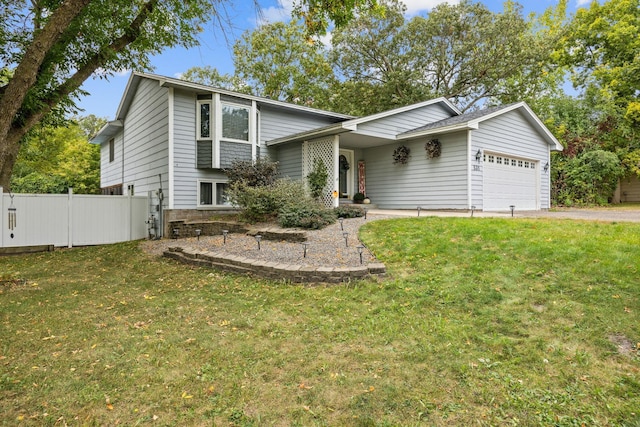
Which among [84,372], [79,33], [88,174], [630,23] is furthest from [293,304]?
[630,23]

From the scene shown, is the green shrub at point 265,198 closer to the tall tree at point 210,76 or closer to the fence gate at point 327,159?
the fence gate at point 327,159

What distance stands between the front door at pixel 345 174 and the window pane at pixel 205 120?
528cm

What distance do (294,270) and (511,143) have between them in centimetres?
1113

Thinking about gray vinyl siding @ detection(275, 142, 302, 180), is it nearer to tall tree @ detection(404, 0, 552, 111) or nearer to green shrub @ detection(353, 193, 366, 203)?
green shrub @ detection(353, 193, 366, 203)

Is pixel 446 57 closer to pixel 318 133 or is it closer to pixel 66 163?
pixel 318 133

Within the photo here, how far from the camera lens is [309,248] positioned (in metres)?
6.50

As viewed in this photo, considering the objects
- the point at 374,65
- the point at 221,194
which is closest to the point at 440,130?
the point at 221,194

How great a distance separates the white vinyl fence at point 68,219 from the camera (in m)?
8.81

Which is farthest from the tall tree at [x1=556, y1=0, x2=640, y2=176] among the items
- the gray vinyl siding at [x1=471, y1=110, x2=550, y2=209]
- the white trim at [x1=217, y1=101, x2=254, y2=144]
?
the white trim at [x1=217, y1=101, x2=254, y2=144]

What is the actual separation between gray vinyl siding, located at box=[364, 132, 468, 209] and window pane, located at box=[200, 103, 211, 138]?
21.4 ft

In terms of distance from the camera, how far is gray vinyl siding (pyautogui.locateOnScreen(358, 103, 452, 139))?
1151cm

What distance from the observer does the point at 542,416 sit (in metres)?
2.15

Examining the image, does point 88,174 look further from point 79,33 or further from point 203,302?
point 203,302

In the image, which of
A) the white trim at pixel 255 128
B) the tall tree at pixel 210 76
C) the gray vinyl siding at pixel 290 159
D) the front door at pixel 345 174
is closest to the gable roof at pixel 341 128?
the gray vinyl siding at pixel 290 159
